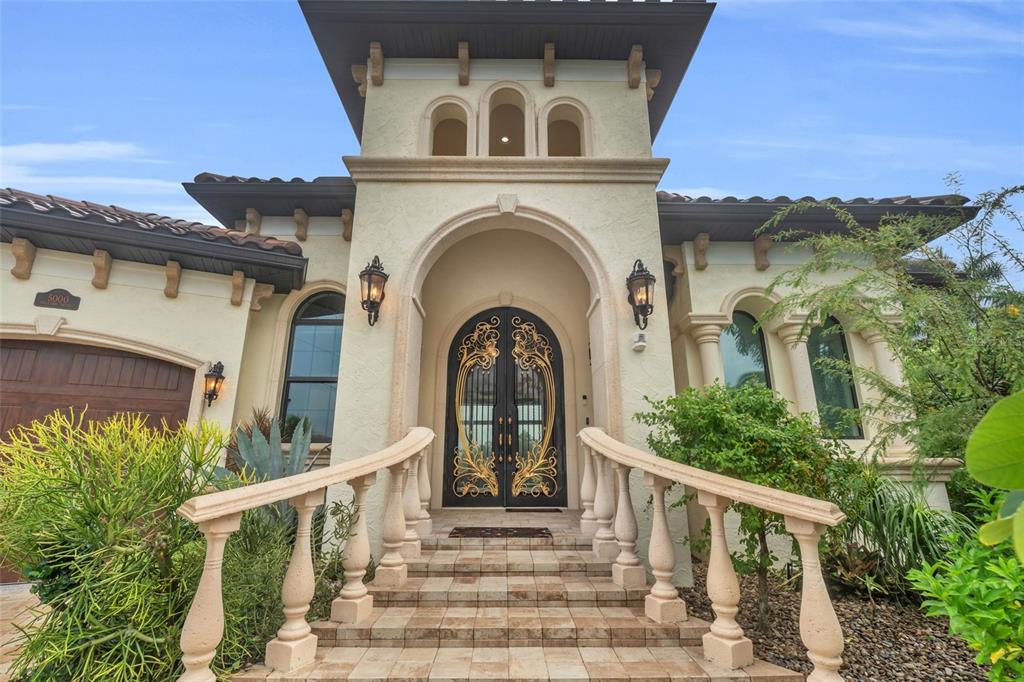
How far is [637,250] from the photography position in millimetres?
5000

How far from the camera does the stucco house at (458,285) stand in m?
4.70

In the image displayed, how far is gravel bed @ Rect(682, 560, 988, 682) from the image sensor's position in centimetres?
278

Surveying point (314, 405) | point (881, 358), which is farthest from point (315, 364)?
point (881, 358)

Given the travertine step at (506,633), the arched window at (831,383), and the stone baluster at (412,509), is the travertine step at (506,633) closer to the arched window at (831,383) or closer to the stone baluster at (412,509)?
the stone baluster at (412,509)

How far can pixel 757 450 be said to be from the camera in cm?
343

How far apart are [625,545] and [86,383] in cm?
651

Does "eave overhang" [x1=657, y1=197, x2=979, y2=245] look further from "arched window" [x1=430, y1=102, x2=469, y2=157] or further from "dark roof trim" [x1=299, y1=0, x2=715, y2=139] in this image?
"arched window" [x1=430, y1=102, x2=469, y2=157]

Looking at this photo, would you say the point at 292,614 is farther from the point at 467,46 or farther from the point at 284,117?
the point at 284,117

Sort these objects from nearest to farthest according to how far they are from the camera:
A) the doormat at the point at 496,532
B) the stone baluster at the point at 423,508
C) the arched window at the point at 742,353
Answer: the stone baluster at the point at 423,508 → the doormat at the point at 496,532 → the arched window at the point at 742,353

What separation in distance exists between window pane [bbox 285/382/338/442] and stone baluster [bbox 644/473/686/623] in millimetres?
4634

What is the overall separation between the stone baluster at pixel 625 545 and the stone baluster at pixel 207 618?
2728 mm

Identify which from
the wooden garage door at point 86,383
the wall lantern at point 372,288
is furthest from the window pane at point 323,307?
the wall lantern at point 372,288

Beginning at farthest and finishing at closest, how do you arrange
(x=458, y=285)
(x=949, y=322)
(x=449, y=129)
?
(x=449, y=129)
(x=458, y=285)
(x=949, y=322)

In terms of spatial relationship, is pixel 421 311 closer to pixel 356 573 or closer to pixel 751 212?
pixel 356 573
